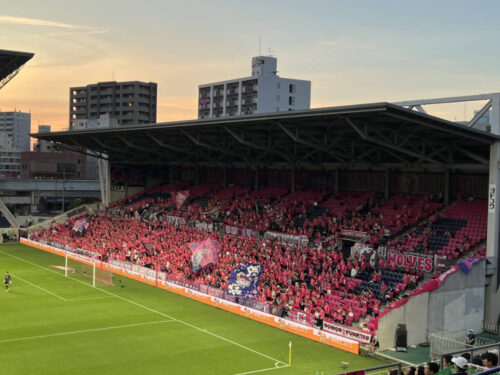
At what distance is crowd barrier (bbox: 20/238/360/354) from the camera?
31469 mm

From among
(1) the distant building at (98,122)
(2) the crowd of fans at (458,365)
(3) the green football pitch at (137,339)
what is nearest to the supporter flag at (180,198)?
(3) the green football pitch at (137,339)

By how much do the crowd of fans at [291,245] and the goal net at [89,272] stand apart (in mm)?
2790

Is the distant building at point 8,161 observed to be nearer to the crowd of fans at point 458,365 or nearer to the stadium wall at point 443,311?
the stadium wall at point 443,311

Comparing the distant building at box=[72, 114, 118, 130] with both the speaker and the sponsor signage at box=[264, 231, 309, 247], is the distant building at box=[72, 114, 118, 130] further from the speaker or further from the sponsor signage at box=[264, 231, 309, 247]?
the speaker

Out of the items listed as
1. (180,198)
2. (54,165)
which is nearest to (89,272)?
(180,198)

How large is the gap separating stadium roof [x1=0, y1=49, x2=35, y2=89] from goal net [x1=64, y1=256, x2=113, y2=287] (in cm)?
2372

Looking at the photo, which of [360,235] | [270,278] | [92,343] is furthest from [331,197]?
[92,343]

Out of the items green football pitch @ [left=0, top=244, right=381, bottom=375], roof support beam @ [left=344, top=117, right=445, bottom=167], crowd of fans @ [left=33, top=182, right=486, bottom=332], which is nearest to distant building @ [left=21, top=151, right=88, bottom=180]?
crowd of fans @ [left=33, top=182, right=486, bottom=332]

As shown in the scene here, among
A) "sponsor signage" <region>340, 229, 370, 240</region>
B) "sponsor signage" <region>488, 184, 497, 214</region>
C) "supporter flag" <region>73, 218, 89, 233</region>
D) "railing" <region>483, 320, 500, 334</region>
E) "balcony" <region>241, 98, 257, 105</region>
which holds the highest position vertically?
"balcony" <region>241, 98, 257, 105</region>

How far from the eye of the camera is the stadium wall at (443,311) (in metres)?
31.6

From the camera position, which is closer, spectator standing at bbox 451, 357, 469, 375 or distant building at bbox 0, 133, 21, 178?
spectator standing at bbox 451, 357, 469, 375

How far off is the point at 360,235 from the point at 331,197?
34.5 feet

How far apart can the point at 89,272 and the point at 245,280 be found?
60.3 feet

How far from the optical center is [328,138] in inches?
1843
